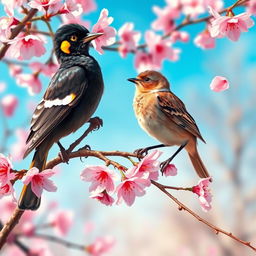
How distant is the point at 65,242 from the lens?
2.52m

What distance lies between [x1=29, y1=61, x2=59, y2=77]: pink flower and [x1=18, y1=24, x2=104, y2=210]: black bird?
2.09 feet

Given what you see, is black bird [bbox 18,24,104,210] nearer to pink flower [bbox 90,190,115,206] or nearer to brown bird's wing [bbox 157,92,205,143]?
pink flower [bbox 90,190,115,206]

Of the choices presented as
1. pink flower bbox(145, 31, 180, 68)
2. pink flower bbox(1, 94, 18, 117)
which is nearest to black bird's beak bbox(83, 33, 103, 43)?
pink flower bbox(145, 31, 180, 68)

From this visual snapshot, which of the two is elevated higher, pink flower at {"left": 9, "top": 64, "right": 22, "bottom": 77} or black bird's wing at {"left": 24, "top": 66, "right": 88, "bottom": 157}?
pink flower at {"left": 9, "top": 64, "right": 22, "bottom": 77}

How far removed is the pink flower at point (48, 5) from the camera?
163cm

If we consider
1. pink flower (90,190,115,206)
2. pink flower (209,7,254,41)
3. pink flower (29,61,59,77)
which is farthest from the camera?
pink flower (29,61,59,77)

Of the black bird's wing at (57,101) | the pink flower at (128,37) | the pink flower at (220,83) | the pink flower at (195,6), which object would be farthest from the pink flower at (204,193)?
the pink flower at (195,6)

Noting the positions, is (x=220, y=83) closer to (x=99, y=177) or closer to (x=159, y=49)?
(x=99, y=177)

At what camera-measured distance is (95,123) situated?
1.86m

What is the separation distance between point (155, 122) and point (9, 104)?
3115mm

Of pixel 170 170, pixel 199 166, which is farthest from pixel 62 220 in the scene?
pixel 170 170

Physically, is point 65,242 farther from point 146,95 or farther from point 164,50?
point 164,50

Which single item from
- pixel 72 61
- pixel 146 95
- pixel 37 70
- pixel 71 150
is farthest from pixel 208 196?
pixel 37 70

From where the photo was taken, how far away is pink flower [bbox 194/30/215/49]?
3.09 meters
